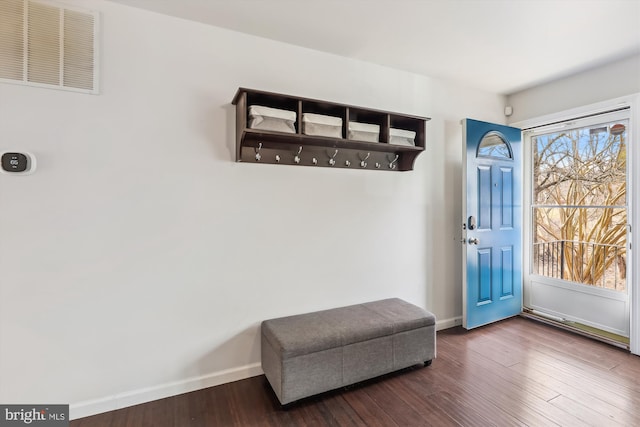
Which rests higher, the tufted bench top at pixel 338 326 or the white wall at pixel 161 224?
the white wall at pixel 161 224

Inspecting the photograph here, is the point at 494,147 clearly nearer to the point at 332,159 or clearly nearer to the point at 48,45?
the point at 332,159

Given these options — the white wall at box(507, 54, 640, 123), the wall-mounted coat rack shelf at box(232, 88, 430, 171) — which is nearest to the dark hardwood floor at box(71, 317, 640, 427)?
the wall-mounted coat rack shelf at box(232, 88, 430, 171)

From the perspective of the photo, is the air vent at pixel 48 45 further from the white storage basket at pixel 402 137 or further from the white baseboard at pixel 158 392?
the white storage basket at pixel 402 137

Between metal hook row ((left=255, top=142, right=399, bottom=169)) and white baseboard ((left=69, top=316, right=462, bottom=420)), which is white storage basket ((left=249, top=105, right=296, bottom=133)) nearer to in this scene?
metal hook row ((left=255, top=142, right=399, bottom=169))

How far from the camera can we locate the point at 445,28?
221cm

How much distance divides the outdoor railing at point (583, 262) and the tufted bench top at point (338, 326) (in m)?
1.96

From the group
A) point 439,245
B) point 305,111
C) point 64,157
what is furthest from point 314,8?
point 439,245

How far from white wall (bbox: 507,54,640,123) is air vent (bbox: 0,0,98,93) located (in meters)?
4.05

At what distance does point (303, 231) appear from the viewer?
8.09 ft

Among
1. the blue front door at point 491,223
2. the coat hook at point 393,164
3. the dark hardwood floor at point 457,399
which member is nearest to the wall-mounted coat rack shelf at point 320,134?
the coat hook at point 393,164

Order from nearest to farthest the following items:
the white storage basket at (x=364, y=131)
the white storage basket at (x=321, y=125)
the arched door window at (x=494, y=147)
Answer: the white storage basket at (x=321, y=125) → the white storage basket at (x=364, y=131) → the arched door window at (x=494, y=147)

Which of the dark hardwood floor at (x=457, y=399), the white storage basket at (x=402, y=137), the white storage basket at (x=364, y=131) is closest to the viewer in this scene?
the dark hardwood floor at (x=457, y=399)

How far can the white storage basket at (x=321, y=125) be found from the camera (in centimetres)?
221

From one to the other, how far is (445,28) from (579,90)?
1.86 m
